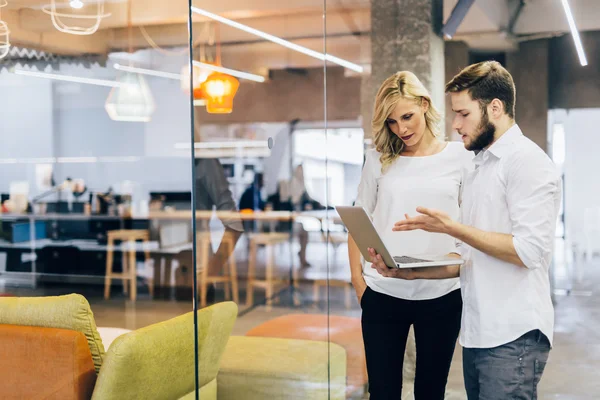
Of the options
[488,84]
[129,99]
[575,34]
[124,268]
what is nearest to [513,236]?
[488,84]

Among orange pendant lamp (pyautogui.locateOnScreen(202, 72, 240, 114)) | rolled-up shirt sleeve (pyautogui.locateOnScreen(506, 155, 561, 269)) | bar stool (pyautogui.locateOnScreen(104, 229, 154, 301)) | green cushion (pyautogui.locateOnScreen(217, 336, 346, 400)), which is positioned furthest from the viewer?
bar stool (pyautogui.locateOnScreen(104, 229, 154, 301))

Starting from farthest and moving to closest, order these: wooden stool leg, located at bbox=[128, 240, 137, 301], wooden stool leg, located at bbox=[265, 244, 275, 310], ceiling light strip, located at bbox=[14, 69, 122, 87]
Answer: ceiling light strip, located at bbox=[14, 69, 122, 87] → wooden stool leg, located at bbox=[128, 240, 137, 301] → wooden stool leg, located at bbox=[265, 244, 275, 310]

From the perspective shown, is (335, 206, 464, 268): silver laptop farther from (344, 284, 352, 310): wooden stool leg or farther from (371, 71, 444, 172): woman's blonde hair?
(344, 284, 352, 310): wooden stool leg

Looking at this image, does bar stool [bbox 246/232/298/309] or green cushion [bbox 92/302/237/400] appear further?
bar stool [bbox 246/232/298/309]

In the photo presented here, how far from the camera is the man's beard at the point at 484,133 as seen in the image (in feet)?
5.79

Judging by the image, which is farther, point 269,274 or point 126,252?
point 126,252

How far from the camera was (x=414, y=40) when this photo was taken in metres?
2.86

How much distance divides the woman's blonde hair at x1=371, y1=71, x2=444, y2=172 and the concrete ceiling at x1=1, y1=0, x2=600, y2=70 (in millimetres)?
700

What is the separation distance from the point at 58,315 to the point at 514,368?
4.61 feet

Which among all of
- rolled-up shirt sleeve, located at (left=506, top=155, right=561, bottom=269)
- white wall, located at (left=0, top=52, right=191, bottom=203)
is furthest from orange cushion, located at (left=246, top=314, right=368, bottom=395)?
white wall, located at (left=0, top=52, right=191, bottom=203)

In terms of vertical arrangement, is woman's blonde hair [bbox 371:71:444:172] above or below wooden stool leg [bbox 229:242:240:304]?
above

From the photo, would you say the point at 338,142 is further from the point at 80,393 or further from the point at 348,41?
the point at 80,393

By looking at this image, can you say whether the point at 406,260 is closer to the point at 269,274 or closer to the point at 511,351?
the point at 511,351

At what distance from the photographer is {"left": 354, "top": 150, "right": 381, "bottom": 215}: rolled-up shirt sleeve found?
221cm
